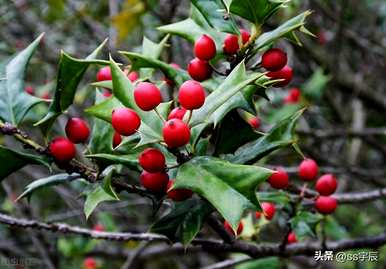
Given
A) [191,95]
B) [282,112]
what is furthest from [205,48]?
[282,112]

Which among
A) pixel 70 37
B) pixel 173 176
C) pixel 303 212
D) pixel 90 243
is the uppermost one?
pixel 173 176

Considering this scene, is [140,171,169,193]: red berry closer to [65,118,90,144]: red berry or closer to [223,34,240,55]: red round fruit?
[65,118,90,144]: red berry

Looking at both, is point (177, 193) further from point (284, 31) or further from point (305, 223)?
point (305, 223)

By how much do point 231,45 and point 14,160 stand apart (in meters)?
0.51

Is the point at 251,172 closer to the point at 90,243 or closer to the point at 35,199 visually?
the point at 90,243

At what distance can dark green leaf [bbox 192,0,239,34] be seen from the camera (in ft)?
3.90

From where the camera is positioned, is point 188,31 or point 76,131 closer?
point 76,131

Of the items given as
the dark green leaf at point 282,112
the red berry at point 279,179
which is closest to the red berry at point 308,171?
the red berry at point 279,179

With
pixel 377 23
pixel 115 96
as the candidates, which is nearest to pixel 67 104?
pixel 115 96

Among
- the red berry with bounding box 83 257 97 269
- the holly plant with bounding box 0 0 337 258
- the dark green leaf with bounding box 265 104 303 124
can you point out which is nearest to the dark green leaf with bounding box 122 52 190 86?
the holly plant with bounding box 0 0 337 258

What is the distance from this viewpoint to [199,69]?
1.21m

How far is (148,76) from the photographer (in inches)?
52.1

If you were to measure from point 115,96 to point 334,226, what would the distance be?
181 cm

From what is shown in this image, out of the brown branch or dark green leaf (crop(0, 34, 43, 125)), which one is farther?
the brown branch
